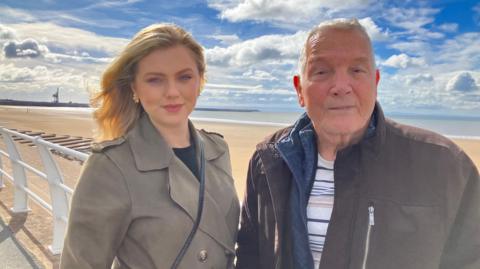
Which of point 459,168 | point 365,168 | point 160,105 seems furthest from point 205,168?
point 459,168

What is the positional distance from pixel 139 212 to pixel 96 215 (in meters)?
0.17

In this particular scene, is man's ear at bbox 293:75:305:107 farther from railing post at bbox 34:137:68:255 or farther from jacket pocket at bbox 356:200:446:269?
railing post at bbox 34:137:68:255

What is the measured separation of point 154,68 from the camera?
1.95 meters

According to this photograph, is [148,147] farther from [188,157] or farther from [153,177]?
[188,157]

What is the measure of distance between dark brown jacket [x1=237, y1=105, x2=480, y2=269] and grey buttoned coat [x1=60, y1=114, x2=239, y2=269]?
0.57 m

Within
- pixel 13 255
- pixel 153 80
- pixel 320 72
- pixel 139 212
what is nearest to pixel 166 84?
pixel 153 80

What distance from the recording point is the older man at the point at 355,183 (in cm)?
154

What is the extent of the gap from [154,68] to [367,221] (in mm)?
1129

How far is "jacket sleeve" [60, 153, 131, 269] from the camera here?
68.3 inches

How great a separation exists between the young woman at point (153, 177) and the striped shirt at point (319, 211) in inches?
18.3

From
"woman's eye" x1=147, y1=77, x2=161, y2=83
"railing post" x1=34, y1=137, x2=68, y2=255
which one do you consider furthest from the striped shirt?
"railing post" x1=34, y1=137, x2=68, y2=255

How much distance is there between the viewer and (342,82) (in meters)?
1.66

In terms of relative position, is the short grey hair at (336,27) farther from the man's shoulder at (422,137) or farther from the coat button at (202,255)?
the coat button at (202,255)

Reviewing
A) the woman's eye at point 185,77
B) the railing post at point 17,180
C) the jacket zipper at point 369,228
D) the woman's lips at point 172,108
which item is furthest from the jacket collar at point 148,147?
the railing post at point 17,180
